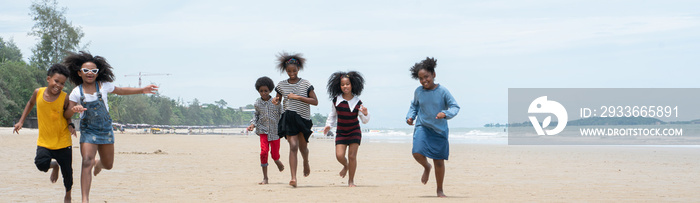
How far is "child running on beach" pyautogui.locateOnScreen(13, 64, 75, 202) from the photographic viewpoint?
645cm

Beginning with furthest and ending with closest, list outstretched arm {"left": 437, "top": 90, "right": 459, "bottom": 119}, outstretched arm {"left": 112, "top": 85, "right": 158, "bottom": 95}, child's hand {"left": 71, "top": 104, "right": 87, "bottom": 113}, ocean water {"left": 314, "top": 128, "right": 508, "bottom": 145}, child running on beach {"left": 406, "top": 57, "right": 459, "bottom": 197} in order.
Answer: ocean water {"left": 314, "top": 128, "right": 508, "bottom": 145}, child running on beach {"left": 406, "top": 57, "right": 459, "bottom": 197}, outstretched arm {"left": 437, "top": 90, "right": 459, "bottom": 119}, outstretched arm {"left": 112, "top": 85, "right": 158, "bottom": 95}, child's hand {"left": 71, "top": 104, "right": 87, "bottom": 113}

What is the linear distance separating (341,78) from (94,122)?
11.2 ft

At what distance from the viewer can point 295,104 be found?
9172 millimetres

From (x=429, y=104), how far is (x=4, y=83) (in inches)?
2559

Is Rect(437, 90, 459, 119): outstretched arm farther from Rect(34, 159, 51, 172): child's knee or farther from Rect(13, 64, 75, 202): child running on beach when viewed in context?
Rect(34, 159, 51, 172): child's knee

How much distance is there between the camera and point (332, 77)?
937 centimetres

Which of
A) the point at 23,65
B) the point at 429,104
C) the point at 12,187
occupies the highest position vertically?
the point at 23,65

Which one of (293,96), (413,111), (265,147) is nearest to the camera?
(413,111)

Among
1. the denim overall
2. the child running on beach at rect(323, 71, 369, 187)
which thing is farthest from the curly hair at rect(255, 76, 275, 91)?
the denim overall

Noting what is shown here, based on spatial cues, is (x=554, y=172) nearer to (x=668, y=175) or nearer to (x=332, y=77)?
(x=668, y=175)

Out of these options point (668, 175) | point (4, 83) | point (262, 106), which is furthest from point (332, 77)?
point (4, 83)

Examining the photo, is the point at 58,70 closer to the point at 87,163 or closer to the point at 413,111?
the point at 87,163

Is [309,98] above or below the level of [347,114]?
above

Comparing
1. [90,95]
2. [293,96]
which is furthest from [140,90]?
[293,96]
